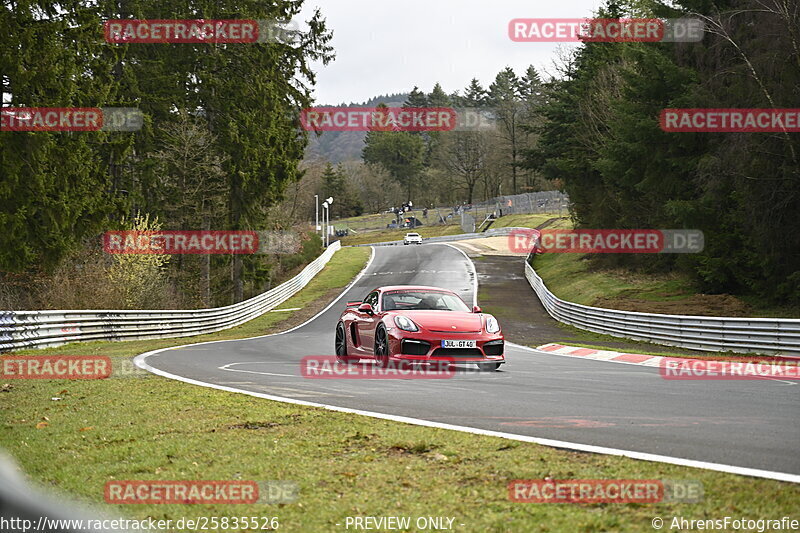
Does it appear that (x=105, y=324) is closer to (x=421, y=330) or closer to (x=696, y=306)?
(x=421, y=330)

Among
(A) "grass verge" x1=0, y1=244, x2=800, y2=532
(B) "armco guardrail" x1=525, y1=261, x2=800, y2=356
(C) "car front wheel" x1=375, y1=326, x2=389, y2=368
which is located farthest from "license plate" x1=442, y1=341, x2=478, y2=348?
(B) "armco guardrail" x1=525, y1=261, x2=800, y2=356

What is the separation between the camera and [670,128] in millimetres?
34406

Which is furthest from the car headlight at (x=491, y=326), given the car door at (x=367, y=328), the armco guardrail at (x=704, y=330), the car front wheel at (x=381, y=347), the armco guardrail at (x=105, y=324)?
the armco guardrail at (x=105, y=324)

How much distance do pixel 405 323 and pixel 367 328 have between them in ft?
4.45

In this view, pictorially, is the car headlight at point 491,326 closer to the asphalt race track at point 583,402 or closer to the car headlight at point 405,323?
the asphalt race track at point 583,402

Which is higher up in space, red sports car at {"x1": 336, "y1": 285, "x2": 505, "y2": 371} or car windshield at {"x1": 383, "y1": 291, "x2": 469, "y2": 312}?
car windshield at {"x1": 383, "y1": 291, "x2": 469, "y2": 312}

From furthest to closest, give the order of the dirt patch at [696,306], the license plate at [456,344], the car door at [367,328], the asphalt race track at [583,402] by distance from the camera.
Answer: the dirt patch at [696,306], the car door at [367,328], the license plate at [456,344], the asphalt race track at [583,402]

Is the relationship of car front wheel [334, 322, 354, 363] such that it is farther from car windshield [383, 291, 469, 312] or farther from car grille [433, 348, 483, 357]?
car grille [433, 348, 483, 357]

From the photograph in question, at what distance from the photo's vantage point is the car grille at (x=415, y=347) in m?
12.7

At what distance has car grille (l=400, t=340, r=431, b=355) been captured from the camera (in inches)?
499

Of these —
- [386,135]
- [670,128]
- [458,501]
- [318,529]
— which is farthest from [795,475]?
[386,135]

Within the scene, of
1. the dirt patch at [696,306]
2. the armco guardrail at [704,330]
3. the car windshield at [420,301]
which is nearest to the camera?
the car windshield at [420,301]

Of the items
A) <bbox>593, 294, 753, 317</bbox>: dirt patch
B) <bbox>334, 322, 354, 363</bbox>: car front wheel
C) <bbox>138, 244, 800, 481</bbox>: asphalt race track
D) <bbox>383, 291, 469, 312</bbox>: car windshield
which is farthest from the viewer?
<bbox>593, 294, 753, 317</bbox>: dirt patch

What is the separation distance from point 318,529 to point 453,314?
962cm
